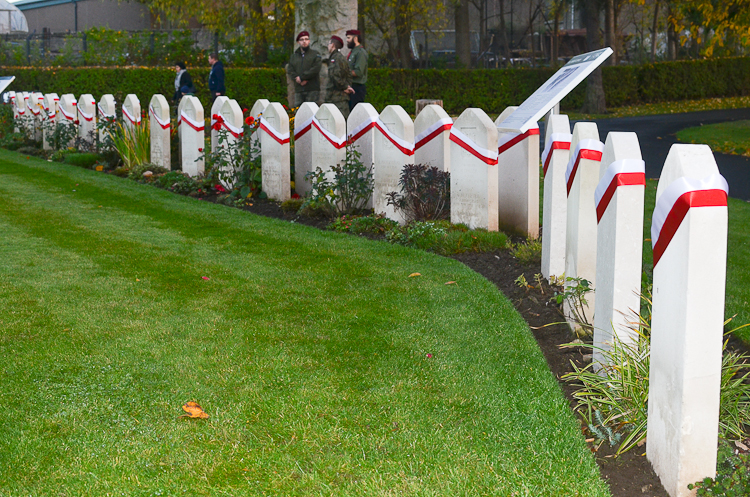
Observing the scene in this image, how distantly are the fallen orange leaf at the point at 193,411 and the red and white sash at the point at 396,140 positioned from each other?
4411 mm

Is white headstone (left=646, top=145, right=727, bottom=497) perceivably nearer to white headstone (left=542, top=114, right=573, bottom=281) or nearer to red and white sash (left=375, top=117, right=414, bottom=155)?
white headstone (left=542, top=114, right=573, bottom=281)

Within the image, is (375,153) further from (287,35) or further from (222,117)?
(287,35)

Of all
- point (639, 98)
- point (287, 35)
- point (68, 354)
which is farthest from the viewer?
point (639, 98)

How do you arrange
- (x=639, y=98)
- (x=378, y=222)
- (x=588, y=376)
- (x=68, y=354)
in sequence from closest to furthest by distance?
(x=588, y=376) < (x=68, y=354) < (x=378, y=222) < (x=639, y=98)

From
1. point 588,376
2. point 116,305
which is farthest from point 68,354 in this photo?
point 588,376

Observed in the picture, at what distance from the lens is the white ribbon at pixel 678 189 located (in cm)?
252

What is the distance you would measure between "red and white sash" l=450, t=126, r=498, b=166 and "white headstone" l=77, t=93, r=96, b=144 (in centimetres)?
841

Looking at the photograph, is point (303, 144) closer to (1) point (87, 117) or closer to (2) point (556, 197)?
(2) point (556, 197)

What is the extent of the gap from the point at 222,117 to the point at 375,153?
283 centimetres

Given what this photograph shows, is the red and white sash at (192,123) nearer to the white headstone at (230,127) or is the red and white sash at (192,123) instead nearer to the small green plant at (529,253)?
the white headstone at (230,127)

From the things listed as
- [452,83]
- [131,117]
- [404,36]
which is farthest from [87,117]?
[404,36]

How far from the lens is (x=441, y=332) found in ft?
14.4

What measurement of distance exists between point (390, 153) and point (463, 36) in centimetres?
2330

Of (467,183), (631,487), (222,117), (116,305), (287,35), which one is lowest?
(631,487)
